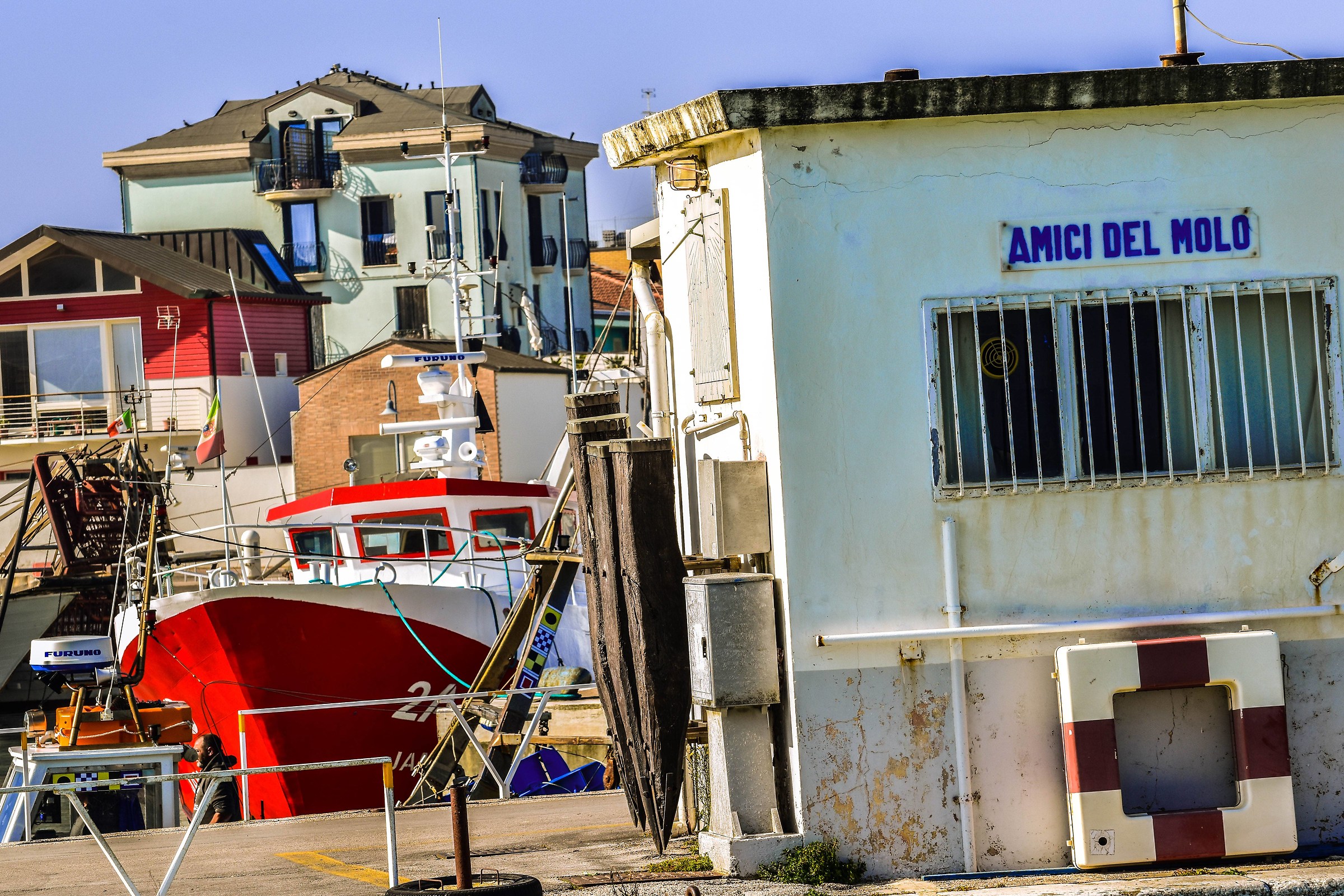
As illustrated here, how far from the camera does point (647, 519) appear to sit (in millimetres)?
8281

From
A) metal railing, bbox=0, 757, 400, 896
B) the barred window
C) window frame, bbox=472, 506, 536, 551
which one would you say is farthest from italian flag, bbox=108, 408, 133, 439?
the barred window

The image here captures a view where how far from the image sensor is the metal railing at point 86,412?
138 ft

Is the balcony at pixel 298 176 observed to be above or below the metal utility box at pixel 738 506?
above

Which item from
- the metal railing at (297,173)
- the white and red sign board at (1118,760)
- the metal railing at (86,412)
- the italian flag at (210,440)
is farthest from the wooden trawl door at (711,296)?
the metal railing at (297,173)

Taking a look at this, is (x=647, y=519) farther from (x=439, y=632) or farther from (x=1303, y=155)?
(x=439, y=632)

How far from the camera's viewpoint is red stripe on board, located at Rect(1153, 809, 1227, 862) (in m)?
7.46

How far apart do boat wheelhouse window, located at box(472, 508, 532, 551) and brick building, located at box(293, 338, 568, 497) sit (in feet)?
53.0

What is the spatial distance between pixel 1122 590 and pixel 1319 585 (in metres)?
1.02

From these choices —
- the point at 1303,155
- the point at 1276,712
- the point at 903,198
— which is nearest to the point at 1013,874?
the point at 1276,712

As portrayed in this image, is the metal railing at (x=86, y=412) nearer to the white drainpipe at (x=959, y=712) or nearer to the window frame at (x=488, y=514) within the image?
the window frame at (x=488, y=514)

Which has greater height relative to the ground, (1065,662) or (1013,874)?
(1065,662)

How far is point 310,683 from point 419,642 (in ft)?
4.77

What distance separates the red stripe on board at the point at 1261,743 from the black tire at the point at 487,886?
11.4ft

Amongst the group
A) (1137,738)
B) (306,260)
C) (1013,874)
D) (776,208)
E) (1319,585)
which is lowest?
(1013,874)
